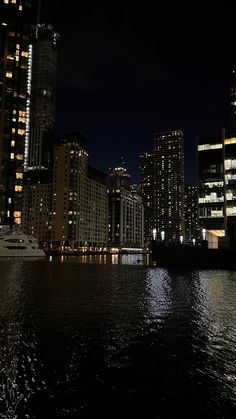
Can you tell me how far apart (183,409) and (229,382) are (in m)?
2.22

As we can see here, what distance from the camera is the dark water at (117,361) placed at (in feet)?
26.8

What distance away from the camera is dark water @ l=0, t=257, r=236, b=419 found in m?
8.18

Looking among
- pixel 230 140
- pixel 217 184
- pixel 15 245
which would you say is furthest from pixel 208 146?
pixel 15 245

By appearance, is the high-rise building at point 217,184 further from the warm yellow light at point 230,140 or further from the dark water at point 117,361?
the dark water at point 117,361

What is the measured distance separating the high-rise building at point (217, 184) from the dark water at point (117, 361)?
72.1 meters

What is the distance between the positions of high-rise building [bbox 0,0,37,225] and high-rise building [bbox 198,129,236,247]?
89.0 metres

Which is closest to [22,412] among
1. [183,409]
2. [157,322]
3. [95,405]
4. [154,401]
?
[95,405]

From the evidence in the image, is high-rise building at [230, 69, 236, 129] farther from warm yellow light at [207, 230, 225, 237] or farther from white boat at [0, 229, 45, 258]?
white boat at [0, 229, 45, 258]

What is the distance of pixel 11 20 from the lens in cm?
15850

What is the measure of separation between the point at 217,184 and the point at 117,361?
3384 inches

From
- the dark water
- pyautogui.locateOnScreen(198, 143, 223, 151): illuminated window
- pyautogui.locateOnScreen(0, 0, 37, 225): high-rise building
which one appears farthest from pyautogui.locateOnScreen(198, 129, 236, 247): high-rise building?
pyautogui.locateOnScreen(0, 0, 37, 225): high-rise building

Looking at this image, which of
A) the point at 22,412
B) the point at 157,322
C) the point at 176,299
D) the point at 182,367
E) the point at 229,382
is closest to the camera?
the point at 22,412

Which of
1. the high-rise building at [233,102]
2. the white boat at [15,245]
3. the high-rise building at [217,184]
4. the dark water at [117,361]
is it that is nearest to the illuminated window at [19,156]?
the white boat at [15,245]

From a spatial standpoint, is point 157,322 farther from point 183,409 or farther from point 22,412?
point 22,412
